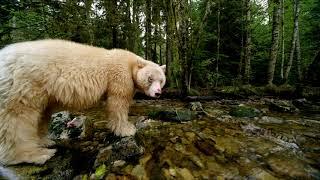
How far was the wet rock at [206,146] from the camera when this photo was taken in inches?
189

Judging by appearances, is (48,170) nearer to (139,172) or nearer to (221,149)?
(139,172)

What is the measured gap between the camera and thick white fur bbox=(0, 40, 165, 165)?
3.87m

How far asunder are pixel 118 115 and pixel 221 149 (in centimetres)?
197

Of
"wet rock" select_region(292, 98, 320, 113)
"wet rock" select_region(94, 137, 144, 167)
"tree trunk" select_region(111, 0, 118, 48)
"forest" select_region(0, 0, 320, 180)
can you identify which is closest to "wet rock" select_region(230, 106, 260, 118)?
"forest" select_region(0, 0, 320, 180)

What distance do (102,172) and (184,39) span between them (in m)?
7.61

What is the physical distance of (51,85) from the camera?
13.5 feet

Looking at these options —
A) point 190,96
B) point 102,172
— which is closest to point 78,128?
point 102,172

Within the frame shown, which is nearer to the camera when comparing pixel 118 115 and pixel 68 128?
pixel 118 115

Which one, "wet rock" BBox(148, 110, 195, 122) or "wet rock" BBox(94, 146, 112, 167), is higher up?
"wet rock" BBox(148, 110, 195, 122)

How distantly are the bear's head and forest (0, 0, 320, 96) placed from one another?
547 cm

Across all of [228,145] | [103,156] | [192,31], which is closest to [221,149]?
[228,145]

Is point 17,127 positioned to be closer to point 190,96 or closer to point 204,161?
point 204,161

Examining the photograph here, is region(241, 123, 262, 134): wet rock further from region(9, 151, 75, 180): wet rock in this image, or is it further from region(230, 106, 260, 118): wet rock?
region(9, 151, 75, 180): wet rock

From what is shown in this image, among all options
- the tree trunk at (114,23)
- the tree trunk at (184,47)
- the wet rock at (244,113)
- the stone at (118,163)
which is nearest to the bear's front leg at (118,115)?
the stone at (118,163)
